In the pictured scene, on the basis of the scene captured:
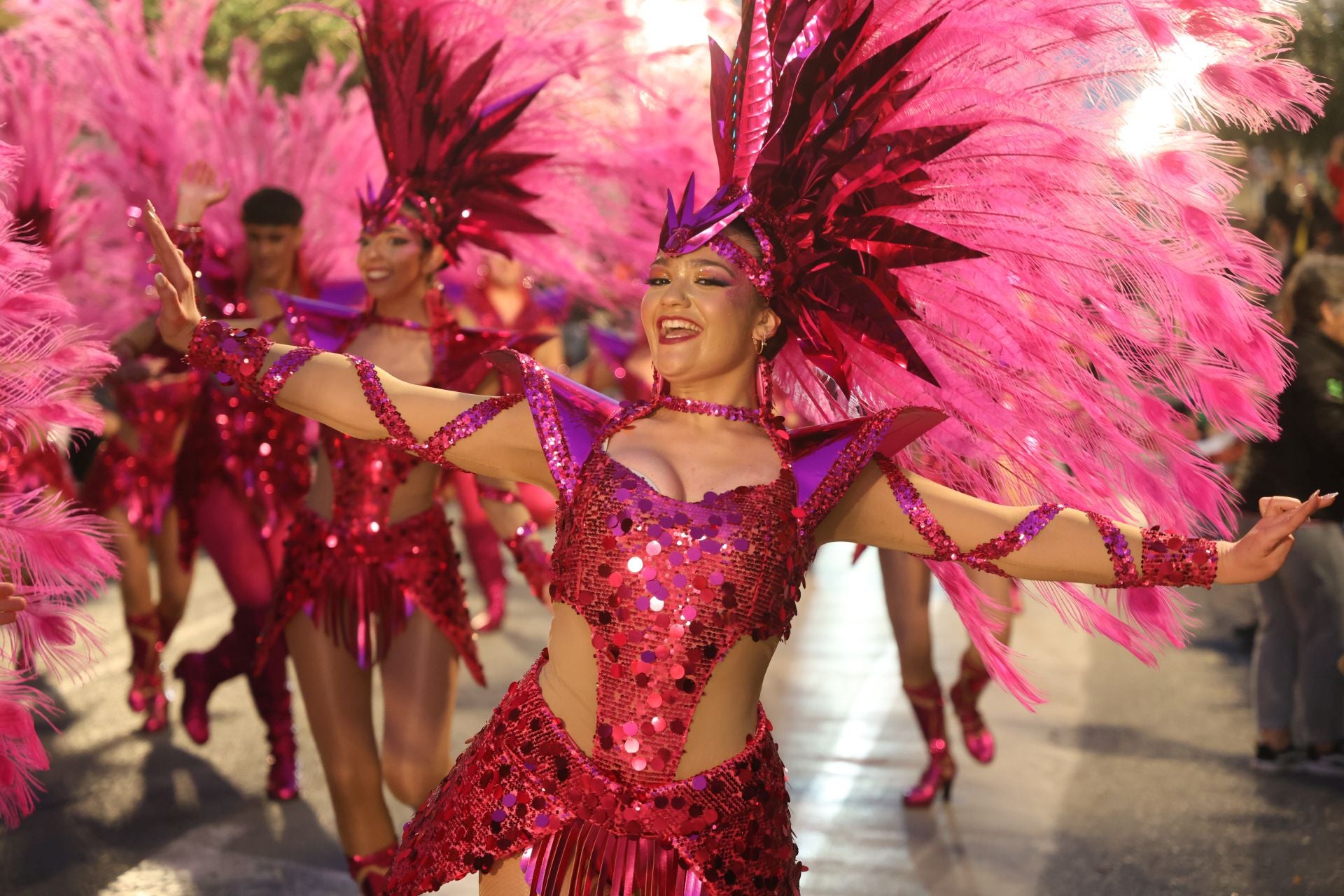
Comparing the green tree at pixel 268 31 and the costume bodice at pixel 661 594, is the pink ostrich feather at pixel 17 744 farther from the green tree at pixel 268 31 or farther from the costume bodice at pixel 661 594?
the green tree at pixel 268 31

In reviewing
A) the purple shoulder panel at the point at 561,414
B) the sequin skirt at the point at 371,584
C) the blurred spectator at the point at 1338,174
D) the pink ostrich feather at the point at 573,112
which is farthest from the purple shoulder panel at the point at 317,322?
the blurred spectator at the point at 1338,174

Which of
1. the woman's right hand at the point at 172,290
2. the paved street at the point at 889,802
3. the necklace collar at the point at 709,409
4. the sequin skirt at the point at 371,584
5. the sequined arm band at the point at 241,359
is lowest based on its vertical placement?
the paved street at the point at 889,802

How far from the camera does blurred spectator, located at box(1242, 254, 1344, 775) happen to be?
17.6 feet

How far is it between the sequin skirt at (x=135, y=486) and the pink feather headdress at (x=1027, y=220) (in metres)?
4.18

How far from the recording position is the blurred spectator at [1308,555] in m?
5.37

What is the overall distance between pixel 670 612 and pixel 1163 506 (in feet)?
3.49

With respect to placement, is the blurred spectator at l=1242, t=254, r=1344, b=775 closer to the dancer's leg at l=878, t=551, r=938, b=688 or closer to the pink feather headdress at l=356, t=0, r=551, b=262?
the dancer's leg at l=878, t=551, r=938, b=688

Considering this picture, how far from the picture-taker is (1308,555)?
5.68 m

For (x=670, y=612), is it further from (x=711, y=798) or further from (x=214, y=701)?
(x=214, y=701)

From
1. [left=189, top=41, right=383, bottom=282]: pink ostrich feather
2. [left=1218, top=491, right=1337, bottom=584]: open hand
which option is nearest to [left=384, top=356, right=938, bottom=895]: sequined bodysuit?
[left=1218, top=491, right=1337, bottom=584]: open hand

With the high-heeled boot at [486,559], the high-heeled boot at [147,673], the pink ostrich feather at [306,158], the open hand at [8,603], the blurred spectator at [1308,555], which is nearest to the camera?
the open hand at [8,603]

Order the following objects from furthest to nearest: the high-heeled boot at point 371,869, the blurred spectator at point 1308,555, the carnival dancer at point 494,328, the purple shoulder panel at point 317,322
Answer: the carnival dancer at point 494,328
the blurred spectator at point 1308,555
the purple shoulder panel at point 317,322
the high-heeled boot at point 371,869

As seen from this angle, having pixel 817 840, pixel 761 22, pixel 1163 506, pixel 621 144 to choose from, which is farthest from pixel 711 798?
pixel 621 144

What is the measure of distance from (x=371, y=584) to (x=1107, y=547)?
7.34 feet
